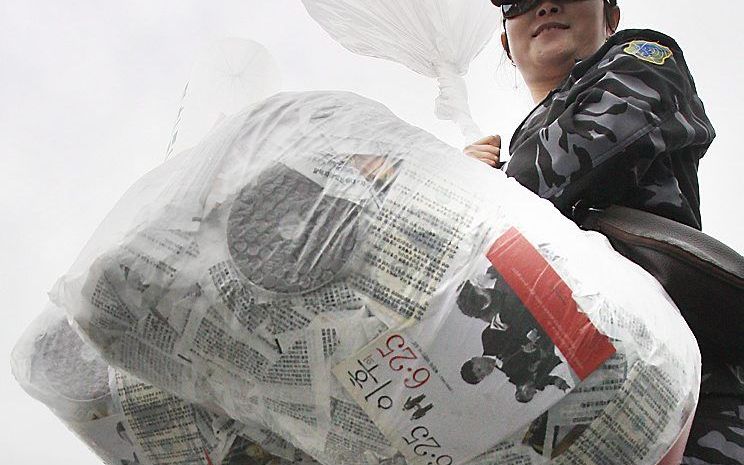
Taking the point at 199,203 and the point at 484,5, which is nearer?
the point at 199,203

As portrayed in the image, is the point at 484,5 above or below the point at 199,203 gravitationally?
above

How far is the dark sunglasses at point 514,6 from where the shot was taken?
3.97 feet

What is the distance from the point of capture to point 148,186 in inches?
27.7

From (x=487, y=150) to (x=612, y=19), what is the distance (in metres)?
0.36

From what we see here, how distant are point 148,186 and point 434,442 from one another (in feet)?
1.05

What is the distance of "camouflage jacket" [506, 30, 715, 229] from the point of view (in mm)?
873

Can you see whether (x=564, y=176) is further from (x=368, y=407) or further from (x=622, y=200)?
(x=368, y=407)

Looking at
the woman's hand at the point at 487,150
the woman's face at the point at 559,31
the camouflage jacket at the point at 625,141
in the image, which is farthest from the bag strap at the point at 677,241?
the woman's face at the point at 559,31

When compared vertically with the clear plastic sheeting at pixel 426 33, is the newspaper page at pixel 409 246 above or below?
below

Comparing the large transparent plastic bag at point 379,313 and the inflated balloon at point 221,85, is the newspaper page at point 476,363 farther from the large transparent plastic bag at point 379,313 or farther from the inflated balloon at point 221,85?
the inflated balloon at point 221,85

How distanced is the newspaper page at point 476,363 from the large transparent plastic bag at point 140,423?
168 millimetres

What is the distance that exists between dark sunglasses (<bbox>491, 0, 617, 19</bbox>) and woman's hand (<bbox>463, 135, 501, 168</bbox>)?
0.19 m

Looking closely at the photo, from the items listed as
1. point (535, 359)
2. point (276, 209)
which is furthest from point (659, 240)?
point (276, 209)

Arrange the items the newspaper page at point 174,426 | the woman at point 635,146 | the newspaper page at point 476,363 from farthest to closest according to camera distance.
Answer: the woman at point 635,146 → the newspaper page at point 174,426 → the newspaper page at point 476,363
